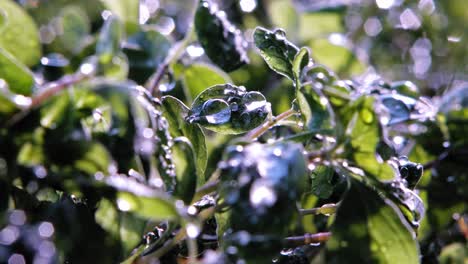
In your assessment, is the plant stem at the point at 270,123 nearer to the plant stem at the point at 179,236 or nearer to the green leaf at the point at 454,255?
the plant stem at the point at 179,236

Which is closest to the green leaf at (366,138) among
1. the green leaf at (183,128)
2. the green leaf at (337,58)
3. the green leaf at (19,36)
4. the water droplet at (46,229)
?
the green leaf at (183,128)

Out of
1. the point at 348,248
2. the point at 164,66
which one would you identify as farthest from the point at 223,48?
the point at 348,248

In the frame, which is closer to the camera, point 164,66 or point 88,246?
point 88,246

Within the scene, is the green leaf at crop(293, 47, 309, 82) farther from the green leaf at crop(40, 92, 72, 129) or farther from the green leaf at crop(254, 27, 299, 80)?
the green leaf at crop(40, 92, 72, 129)

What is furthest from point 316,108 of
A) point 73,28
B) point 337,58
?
point 337,58

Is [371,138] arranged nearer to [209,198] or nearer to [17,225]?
[209,198]

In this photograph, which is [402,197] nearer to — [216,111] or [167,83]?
[216,111]
